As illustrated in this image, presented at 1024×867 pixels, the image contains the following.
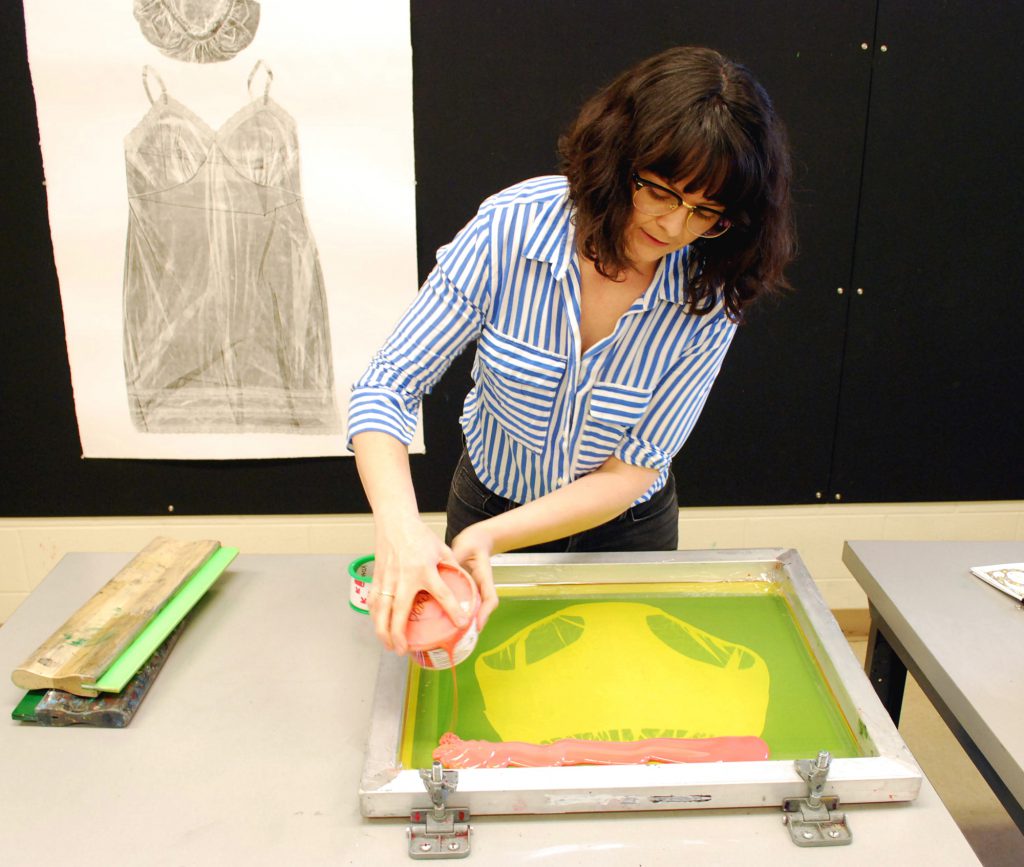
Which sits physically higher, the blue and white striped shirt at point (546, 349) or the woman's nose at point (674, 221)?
the woman's nose at point (674, 221)

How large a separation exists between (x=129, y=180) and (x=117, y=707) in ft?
4.64

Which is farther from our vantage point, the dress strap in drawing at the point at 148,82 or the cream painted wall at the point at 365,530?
the cream painted wall at the point at 365,530

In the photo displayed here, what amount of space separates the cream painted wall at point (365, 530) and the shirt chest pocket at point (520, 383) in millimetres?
1092

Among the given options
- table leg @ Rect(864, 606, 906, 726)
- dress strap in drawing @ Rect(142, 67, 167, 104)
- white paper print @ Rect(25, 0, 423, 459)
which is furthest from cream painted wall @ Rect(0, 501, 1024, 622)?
dress strap in drawing @ Rect(142, 67, 167, 104)

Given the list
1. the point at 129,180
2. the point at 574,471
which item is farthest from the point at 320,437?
the point at 574,471

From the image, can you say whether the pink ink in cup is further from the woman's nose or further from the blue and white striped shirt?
the woman's nose

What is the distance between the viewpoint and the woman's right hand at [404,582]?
929 mm

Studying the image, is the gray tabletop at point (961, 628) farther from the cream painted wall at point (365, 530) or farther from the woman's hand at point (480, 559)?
the cream painted wall at point (365, 530)

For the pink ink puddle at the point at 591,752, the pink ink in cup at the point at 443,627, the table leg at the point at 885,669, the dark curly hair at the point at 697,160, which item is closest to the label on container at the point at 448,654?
the pink ink in cup at the point at 443,627

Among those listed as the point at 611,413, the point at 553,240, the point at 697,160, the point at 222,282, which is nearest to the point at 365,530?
the point at 222,282

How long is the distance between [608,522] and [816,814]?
589mm

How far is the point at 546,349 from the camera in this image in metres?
1.20

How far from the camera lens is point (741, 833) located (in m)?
0.89

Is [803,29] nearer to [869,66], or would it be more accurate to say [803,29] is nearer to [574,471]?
[869,66]
